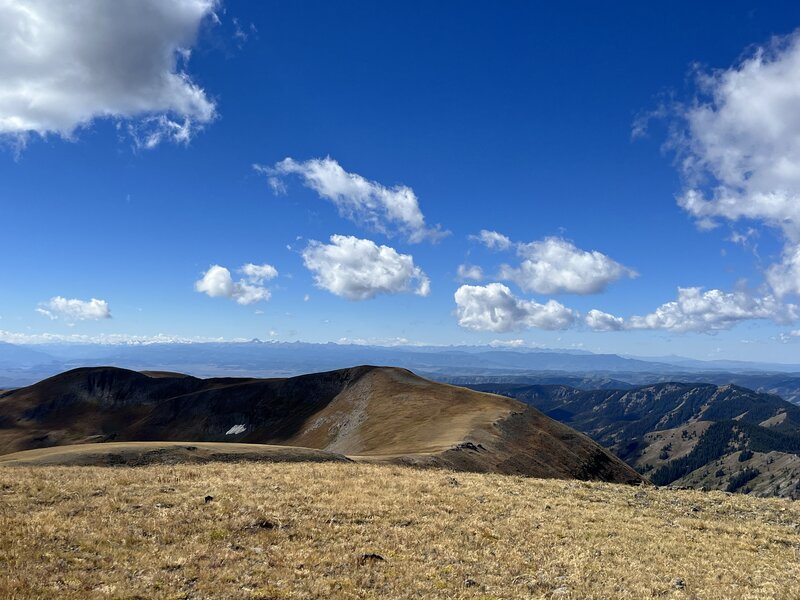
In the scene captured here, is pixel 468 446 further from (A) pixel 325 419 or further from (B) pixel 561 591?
(A) pixel 325 419

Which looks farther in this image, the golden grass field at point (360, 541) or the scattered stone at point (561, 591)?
the scattered stone at point (561, 591)

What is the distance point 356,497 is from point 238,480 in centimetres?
764

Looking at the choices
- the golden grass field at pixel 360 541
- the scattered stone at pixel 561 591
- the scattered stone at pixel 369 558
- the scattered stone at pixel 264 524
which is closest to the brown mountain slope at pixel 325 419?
the golden grass field at pixel 360 541

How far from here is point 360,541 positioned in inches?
744

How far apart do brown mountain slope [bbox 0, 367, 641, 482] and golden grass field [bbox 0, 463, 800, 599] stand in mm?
20303

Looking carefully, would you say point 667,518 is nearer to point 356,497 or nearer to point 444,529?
point 444,529

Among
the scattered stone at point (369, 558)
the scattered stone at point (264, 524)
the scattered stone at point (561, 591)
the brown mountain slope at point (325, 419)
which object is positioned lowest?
the brown mountain slope at point (325, 419)

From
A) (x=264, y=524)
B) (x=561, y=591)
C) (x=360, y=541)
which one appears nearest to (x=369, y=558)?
(x=360, y=541)

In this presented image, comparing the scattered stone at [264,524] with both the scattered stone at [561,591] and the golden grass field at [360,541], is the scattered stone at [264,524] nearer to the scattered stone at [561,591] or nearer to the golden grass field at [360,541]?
the golden grass field at [360,541]

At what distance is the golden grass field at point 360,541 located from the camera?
14.9 meters

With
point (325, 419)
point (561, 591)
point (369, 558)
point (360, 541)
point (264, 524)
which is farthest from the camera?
point (325, 419)

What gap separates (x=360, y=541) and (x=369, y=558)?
6.22 ft

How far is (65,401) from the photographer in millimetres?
151125

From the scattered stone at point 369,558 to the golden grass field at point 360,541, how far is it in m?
0.06
